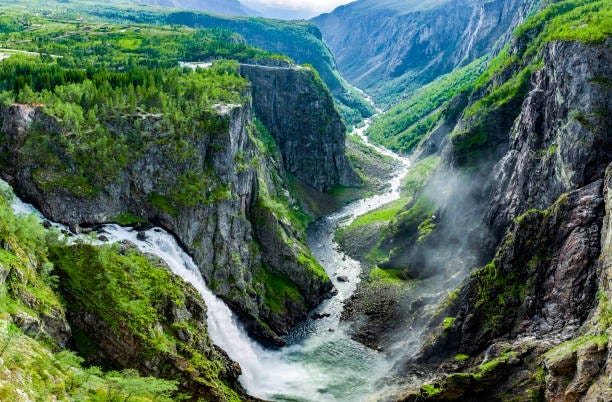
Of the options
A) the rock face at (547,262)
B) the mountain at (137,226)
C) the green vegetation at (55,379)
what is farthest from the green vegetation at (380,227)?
the green vegetation at (55,379)

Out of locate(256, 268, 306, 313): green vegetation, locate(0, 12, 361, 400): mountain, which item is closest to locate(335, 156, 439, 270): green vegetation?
locate(0, 12, 361, 400): mountain

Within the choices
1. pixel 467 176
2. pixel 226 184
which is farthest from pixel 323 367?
pixel 467 176

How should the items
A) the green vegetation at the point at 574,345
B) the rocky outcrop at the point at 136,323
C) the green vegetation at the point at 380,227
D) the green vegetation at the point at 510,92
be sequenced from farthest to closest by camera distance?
the green vegetation at the point at 380,227 < the green vegetation at the point at 510,92 < the rocky outcrop at the point at 136,323 < the green vegetation at the point at 574,345

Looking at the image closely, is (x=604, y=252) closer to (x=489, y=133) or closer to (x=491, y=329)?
(x=491, y=329)

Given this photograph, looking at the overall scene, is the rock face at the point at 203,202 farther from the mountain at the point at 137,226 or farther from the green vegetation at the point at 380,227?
the green vegetation at the point at 380,227

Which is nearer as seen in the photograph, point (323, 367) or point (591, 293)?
point (591, 293)

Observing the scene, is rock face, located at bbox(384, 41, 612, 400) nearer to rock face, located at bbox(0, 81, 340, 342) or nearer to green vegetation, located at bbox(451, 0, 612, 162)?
green vegetation, located at bbox(451, 0, 612, 162)

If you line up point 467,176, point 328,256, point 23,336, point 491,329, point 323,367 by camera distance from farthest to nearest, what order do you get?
point 328,256 < point 467,176 < point 323,367 < point 491,329 < point 23,336
